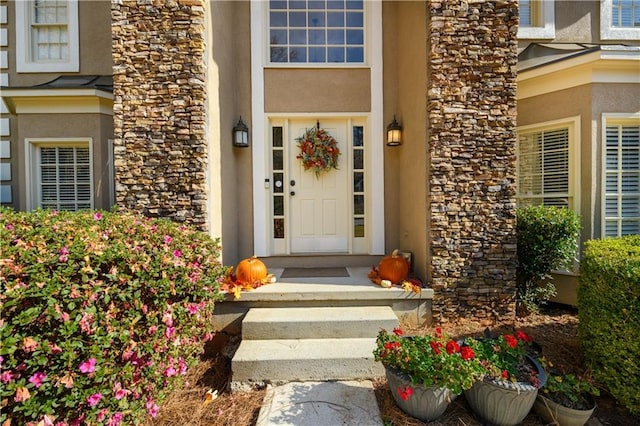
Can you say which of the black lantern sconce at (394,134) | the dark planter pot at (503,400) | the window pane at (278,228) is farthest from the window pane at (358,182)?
the dark planter pot at (503,400)

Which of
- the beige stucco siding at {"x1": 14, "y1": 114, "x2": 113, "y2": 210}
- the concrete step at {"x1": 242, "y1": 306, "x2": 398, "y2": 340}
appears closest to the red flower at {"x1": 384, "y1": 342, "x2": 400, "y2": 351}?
the concrete step at {"x1": 242, "y1": 306, "x2": 398, "y2": 340}

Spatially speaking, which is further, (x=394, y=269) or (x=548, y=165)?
(x=548, y=165)

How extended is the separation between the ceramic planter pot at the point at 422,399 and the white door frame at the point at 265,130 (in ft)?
8.34

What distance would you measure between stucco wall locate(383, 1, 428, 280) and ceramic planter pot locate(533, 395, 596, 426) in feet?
5.30

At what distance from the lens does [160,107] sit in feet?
11.2

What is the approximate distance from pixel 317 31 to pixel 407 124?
2.10m

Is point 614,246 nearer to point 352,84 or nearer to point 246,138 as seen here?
point 352,84

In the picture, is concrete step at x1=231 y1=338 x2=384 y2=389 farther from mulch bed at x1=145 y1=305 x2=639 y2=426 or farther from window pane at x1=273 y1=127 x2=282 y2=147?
window pane at x1=273 y1=127 x2=282 y2=147

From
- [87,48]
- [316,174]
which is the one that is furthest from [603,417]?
[87,48]

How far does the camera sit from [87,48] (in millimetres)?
5359

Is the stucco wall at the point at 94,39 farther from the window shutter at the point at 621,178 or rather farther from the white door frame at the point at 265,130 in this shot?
the window shutter at the point at 621,178

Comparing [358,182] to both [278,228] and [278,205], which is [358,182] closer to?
[278,205]

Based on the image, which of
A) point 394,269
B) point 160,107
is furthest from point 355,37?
point 394,269

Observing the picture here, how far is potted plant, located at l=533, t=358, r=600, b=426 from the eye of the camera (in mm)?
2227
